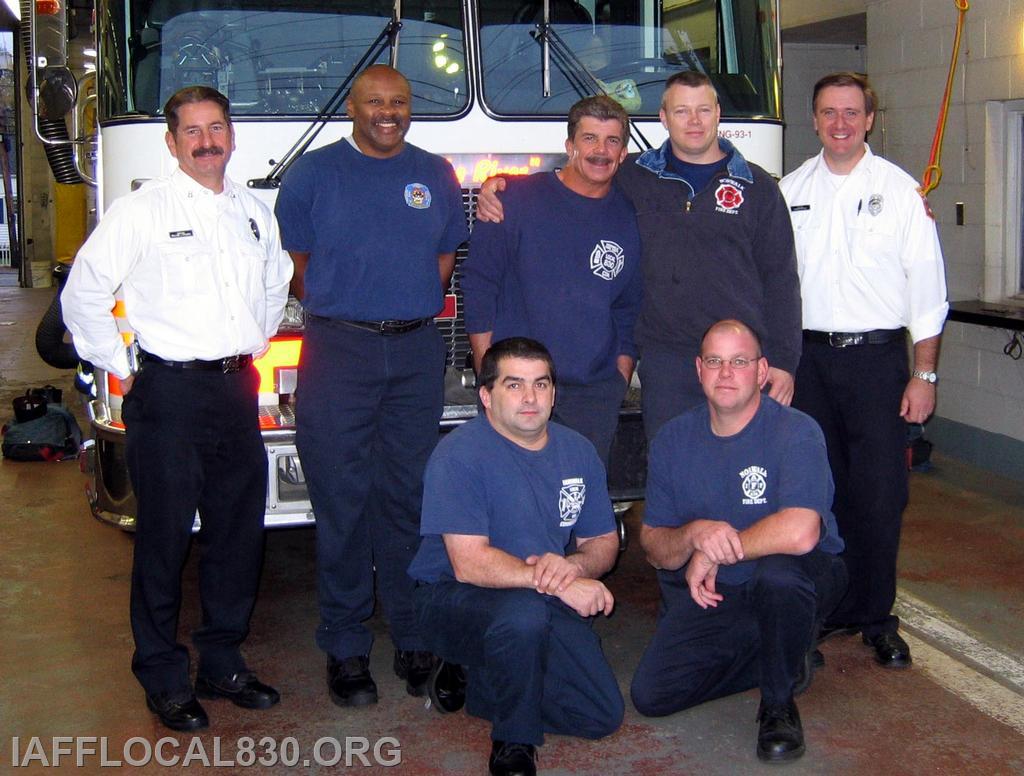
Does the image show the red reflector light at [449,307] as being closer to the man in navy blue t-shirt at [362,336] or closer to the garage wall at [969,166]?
the man in navy blue t-shirt at [362,336]

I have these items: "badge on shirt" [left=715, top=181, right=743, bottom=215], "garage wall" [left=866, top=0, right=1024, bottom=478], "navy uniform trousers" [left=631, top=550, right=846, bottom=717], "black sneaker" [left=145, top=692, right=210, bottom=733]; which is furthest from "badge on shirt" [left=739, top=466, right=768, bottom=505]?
"garage wall" [left=866, top=0, right=1024, bottom=478]

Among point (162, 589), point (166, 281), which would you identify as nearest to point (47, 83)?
point (166, 281)

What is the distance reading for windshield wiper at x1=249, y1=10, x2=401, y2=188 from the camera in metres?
4.72

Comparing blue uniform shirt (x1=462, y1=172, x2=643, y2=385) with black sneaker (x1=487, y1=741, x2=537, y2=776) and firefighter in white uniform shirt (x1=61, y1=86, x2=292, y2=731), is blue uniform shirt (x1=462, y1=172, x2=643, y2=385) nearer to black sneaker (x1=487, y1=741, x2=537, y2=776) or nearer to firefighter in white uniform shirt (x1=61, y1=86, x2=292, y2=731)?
firefighter in white uniform shirt (x1=61, y1=86, x2=292, y2=731)

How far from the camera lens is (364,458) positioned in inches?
169

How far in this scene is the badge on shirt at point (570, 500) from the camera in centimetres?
397

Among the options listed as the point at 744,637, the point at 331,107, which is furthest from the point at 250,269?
the point at 744,637

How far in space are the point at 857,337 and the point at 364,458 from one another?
Answer: 1.81 meters

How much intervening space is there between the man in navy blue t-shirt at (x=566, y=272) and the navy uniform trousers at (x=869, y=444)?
811 mm

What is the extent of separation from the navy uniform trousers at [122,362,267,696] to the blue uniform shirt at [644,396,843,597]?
4.41 ft

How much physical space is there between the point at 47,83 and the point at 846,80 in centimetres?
305

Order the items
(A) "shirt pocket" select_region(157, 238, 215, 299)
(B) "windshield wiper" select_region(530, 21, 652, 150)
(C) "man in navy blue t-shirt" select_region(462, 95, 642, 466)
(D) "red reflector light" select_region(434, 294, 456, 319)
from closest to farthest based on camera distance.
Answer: (A) "shirt pocket" select_region(157, 238, 215, 299)
(C) "man in navy blue t-shirt" select_region(462, 95, 642, 466)
(D) "red reflector light" select_region(434, 294, 456, 319)
(B) "windshield wiper" select_region(530, 21, 652, 150)

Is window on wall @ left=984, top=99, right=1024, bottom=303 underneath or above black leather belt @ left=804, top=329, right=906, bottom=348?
above

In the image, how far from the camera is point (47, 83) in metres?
5.01
